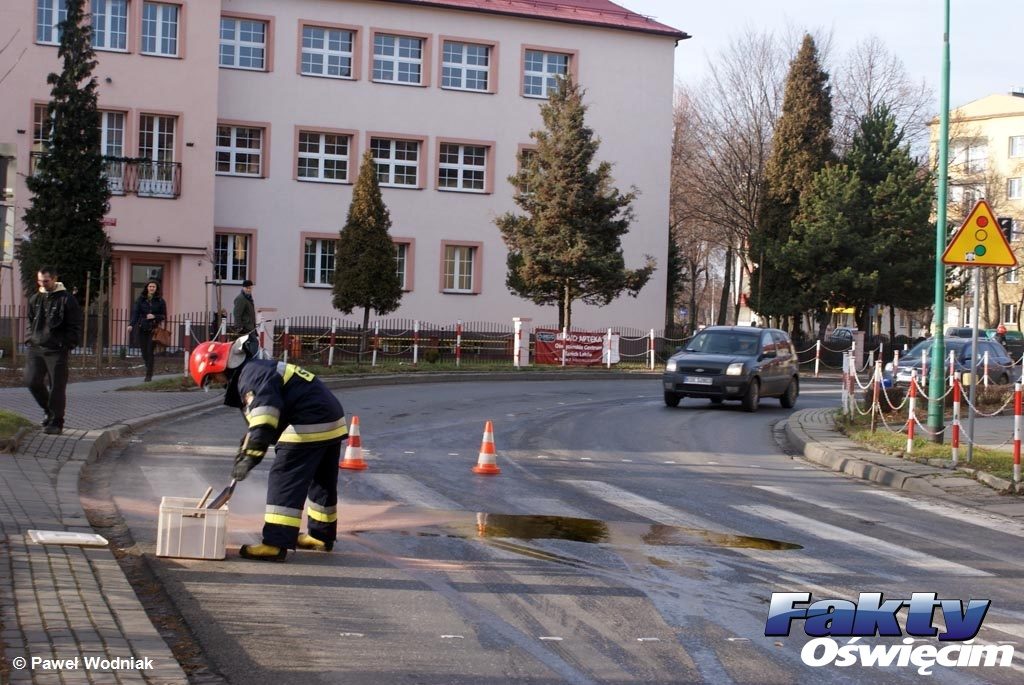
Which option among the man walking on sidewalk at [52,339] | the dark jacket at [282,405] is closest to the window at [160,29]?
the man walking on sidewalk at [52,339]

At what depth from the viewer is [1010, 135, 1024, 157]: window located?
90.8 meters

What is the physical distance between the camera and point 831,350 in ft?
158

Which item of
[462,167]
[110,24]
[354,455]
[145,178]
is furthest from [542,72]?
[354,455]

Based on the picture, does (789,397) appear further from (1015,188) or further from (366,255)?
(1015,188)

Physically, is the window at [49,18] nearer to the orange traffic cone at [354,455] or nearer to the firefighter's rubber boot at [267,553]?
the orange traffic cone at [354,455]

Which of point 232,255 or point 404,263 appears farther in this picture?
point 404,263

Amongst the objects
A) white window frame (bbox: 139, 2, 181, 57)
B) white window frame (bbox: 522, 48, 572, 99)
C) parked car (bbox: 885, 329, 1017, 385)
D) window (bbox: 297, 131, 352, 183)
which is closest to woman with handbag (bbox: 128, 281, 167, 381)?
parked car (bbox: 885, 329, 1017, 385)

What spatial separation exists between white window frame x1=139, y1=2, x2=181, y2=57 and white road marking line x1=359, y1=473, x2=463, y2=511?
3064 cm

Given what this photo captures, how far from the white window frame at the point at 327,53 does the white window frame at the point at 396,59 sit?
2.92 feet

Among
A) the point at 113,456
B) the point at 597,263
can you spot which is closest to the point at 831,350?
the point at 597,263

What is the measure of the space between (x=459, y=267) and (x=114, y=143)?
40.8 feet

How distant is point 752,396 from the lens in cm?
2459

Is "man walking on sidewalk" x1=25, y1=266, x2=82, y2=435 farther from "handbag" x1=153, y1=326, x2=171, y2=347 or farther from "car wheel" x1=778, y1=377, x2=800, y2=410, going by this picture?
"car wheel" x1=778, y1=377, x2=800, y2=410

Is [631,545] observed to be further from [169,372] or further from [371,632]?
[169,372]
